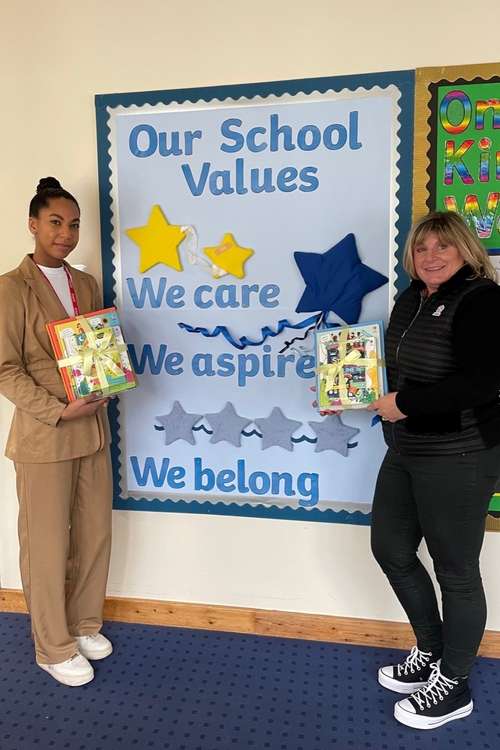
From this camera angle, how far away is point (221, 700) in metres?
2.05

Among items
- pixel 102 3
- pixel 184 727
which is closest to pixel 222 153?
pixel 102 3

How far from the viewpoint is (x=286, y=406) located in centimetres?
231

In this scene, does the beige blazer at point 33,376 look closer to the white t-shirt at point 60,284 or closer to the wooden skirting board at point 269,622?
the white t-shirt at point 60,284

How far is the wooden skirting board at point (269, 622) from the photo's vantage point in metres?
2.33

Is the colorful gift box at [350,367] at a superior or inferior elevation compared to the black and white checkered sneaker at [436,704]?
superior

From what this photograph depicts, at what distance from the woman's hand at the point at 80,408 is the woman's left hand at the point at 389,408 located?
0.89 metres

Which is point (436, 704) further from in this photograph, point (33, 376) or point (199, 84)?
point (199, 84)

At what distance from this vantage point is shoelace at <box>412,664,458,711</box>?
1.93 meters

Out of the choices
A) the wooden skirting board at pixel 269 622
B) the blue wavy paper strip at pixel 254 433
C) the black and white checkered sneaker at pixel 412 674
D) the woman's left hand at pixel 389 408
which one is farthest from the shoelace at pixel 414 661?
the woman's left hand at pixel 389 408

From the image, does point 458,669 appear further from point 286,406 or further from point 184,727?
point 286,406

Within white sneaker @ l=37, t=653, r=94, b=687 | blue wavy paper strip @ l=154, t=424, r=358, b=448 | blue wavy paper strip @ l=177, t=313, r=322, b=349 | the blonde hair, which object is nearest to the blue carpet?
white sneaker @ l=37, t=653, r=94, b=687

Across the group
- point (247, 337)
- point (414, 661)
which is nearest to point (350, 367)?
point (247, 337)

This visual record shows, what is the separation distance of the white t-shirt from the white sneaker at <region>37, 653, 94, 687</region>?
1.17 metres

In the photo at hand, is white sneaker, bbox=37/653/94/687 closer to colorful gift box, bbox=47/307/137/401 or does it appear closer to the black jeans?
colorful gift box, bbox=47/307/137/401
